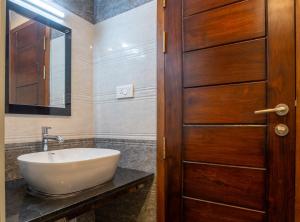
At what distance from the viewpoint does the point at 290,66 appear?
0.90 metres

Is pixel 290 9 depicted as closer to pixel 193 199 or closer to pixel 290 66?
pixel 290 66

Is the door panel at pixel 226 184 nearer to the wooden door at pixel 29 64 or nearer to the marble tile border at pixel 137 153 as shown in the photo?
the marble tile border at pixel 137 153

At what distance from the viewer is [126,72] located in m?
1.43

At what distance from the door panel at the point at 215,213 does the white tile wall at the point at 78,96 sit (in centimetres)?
90

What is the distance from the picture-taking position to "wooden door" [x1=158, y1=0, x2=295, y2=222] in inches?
35.9

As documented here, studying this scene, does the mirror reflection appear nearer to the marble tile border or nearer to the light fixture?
the light fixture

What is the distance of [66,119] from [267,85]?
1.24 m

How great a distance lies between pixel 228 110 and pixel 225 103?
0.04 m

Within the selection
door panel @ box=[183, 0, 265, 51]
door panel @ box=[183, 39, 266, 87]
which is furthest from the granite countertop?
door panel @ box=[183, 0, 265, 51]

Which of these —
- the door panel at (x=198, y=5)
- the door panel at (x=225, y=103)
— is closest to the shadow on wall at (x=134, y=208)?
the door panel at (x=225, y=103)

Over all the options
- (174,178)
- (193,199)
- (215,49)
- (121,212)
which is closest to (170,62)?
(215,49)

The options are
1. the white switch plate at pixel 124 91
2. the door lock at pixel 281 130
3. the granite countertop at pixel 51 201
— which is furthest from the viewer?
the white switch plate at pixel 124 91

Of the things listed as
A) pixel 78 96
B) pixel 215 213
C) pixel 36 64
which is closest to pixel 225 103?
pixel 215 213

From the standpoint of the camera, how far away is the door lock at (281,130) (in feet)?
2.94
